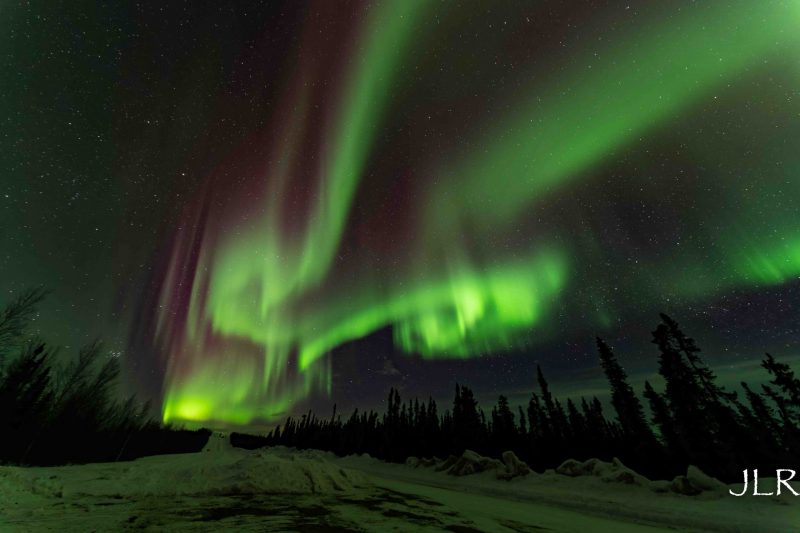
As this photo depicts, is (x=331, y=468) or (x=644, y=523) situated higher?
(x=331, y=468)

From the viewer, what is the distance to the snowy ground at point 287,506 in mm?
9984

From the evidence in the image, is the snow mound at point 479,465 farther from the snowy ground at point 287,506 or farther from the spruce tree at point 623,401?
the spruce tree at point 623,401

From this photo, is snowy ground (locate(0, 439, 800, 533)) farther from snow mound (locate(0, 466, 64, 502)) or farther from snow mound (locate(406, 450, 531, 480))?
snow mound (locate(406, 450, 531, 480))

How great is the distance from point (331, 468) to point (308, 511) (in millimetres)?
10098

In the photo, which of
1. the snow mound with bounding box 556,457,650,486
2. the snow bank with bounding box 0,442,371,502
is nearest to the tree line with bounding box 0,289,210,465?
the snow bank with bounding box 0,442,371,502

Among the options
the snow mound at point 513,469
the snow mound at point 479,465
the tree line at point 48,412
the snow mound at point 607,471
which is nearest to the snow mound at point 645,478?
the snow mound at point 607,471

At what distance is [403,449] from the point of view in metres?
81.4

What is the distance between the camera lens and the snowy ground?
9984 millimetres

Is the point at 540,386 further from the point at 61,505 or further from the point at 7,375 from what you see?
the point at 7,375

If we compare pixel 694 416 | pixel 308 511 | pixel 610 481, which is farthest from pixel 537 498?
pixel 694 416

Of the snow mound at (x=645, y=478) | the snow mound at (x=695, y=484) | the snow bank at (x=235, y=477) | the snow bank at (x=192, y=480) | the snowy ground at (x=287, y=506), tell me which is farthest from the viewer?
the snow mound at (x=645, y=478)

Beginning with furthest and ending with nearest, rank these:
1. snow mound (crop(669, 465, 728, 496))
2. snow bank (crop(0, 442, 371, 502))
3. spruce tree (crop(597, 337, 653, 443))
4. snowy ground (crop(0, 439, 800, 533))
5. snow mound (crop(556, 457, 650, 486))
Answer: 1. spruce tree (crop(597, 337, 653, 443))
2. snow mound (crop(556, 457, 650, 486))
3. snow mound (crop(669, 465, 728, 496))
4. snow bank (crop(0, 442, 371, 502))
5. snowy ground (crop(0, 439, 800, 533))

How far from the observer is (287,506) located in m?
13.1

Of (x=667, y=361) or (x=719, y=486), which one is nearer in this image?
(x=719, y=486)
